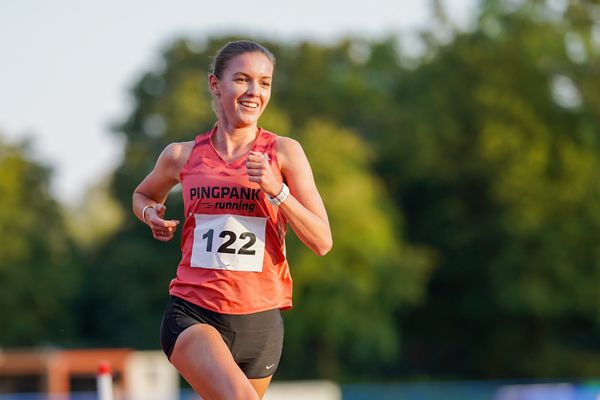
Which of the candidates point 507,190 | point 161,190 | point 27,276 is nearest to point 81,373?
point 27,276

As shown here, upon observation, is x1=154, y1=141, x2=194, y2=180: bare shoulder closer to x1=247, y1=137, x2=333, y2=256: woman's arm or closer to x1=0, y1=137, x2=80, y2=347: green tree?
x1=247, y1=137, x2=333, y2=256: woman's arm

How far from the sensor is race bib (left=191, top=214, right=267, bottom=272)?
5781 millimetres

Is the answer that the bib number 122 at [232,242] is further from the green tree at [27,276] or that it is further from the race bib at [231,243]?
the green tree at [27,276]

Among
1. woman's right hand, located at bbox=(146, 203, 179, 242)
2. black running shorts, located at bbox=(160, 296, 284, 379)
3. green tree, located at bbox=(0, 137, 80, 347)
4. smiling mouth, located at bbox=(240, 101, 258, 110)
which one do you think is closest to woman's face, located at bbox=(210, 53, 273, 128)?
smiling mouth, located at bbox=(240, 101, 258, 110)

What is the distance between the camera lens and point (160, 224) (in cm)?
593

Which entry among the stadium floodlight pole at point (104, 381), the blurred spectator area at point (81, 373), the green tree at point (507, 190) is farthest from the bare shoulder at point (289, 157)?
the green tree at point (507, 190)

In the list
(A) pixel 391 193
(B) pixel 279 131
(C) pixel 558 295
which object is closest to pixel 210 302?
(B) pixel 279 131

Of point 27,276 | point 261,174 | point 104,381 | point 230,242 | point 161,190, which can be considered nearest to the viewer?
point 261,174

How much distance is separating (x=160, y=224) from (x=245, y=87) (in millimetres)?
722

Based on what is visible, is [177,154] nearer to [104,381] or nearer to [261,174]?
[261,174]

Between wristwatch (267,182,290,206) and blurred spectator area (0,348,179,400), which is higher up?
wristwatch (267,182,290,206)

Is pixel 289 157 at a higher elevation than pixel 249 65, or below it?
below

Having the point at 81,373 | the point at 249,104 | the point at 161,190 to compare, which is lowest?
the point at 81,373

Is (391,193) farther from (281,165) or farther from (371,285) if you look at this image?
(281,165)
